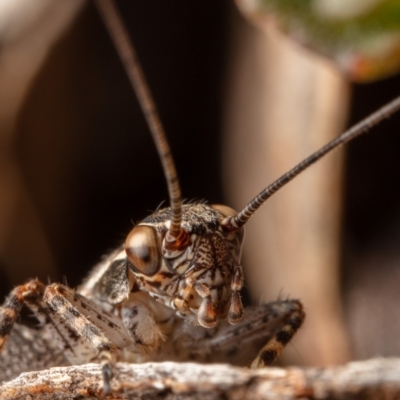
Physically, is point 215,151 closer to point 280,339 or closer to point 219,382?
point 280,339

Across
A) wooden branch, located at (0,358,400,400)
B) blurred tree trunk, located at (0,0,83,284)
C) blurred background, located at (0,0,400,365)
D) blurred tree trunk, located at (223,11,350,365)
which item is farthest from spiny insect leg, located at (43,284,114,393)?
blurred tree trunk, located at (0,0,83,284)

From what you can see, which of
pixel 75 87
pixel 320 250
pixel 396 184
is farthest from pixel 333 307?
pixel 75 87

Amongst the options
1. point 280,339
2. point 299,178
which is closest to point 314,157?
point 280,339

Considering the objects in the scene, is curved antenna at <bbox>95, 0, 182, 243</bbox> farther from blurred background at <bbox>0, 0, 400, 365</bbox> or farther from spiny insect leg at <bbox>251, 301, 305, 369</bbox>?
blurred background at <bbox>0, 0, 400, 365</bbox>

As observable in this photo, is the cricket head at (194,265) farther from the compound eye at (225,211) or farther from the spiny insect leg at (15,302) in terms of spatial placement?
the spiny insect leg at (15,302)

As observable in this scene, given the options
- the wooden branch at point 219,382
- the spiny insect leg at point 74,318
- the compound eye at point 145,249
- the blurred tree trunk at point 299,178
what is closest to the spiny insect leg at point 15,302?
the spiny insect leg at point 74,318
